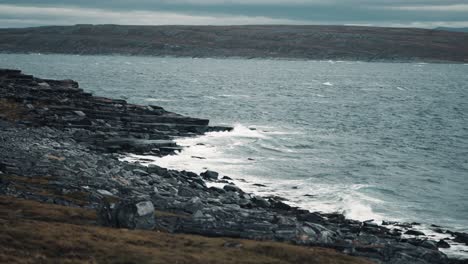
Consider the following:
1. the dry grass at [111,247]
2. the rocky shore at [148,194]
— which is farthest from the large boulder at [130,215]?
the dry grass at [111,247]

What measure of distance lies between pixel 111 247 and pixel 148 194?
1263 cm

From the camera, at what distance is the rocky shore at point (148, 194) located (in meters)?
30.6

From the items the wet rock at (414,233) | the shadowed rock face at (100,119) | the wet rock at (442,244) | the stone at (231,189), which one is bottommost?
the wet rock at (414,233)

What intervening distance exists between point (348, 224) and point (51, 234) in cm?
1878

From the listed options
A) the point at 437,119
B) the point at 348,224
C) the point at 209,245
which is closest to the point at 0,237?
the point at 209,245

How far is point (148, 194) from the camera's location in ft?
127

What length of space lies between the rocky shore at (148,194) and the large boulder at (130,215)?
4 cm

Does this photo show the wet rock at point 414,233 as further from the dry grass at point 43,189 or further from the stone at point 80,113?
the stone at point 80,113

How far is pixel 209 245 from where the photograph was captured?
2794 centimetres

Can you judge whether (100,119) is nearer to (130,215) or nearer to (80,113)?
(80,113)

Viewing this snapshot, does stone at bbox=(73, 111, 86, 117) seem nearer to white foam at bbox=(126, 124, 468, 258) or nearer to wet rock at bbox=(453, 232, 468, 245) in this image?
white foam at bbox=(126, 124, 468, 258)

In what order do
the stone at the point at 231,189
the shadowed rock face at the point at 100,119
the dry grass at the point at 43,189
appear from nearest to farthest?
the dry grass at the point at 43,189 → the stone at the point at 231,189 → the shadowed rock face at the point at 100,119

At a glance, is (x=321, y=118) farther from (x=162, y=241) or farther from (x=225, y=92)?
(x=162, y=241)

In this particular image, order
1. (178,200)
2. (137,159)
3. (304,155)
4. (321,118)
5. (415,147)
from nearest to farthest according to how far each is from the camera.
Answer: (178,200) < (137,159) < (304,155) < (415,147) < (321,118)
